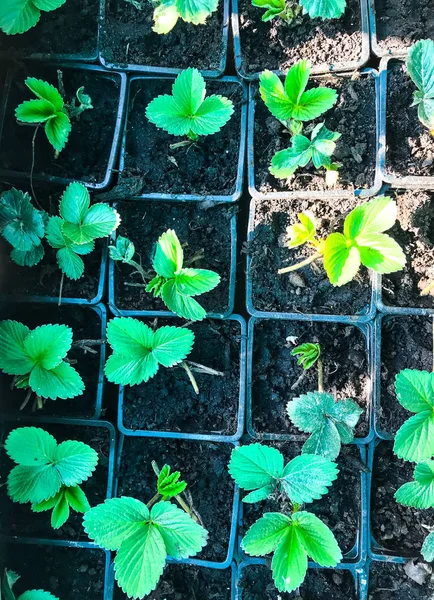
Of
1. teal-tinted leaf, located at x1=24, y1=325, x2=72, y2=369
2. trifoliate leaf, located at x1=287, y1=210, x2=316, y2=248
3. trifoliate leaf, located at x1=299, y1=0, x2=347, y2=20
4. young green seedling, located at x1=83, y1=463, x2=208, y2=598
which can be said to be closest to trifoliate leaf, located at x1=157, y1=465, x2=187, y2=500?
young green seedling, located at x1=83, y1=463, x2=208, y2=598

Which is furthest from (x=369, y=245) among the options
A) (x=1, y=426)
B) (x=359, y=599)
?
(x=1, y=426)

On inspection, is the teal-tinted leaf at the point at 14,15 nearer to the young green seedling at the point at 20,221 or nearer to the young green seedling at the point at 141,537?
the young green seedling at the point at 20,221

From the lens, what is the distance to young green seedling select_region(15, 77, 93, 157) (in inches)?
47.1

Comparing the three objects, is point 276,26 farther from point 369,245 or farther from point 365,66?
point 369,245

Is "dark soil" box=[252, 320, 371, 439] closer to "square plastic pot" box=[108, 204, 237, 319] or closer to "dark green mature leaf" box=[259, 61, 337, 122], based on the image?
"square plastic pot" box=[108, 204, 237, 319]

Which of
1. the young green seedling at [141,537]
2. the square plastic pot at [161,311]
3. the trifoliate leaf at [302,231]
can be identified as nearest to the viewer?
the young green seedling at [141,537]

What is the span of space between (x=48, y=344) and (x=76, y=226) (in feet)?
0.83

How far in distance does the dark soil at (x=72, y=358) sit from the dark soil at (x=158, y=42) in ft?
1.91

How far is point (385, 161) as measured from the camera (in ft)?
4.01

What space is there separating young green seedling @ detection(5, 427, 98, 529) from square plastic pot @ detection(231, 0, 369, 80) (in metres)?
0.88

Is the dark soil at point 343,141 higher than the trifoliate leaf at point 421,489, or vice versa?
the dark soil at point 343,141

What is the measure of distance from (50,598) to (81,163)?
0.95 m

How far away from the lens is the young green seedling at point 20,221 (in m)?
1.23

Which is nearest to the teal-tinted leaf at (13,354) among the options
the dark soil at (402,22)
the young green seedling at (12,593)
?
the young green seedling at (12,593)
